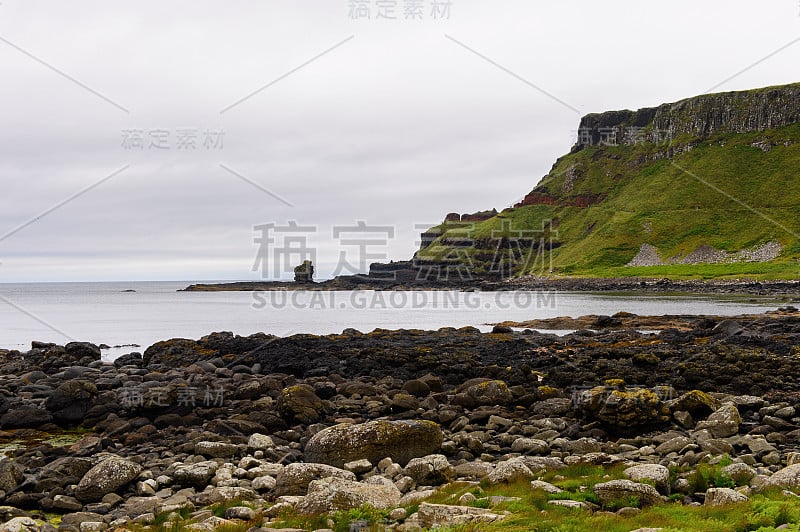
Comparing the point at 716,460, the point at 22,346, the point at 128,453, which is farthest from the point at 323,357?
the point at 22,346

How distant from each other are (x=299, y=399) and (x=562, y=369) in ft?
44.0

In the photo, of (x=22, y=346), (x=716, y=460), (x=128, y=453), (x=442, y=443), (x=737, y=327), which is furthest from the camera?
(x=22, y=346)

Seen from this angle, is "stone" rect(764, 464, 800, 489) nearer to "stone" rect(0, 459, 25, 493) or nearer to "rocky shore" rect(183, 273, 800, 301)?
"stone" rect(0, 459, 25, 493)

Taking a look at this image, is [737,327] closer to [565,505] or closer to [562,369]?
[562,369]

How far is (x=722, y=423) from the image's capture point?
1695 cm

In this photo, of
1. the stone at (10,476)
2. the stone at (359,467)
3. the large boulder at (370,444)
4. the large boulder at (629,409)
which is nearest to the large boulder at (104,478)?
the stone at (10,476)

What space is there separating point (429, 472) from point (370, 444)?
2.03m

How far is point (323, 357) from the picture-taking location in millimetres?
34344

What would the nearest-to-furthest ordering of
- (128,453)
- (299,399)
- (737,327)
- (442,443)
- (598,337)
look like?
(442,443), (128,453), (299,399), (737,327), (598,337)

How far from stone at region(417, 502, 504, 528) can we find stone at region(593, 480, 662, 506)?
7.92 feet

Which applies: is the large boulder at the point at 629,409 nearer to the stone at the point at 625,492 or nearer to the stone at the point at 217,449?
the stone at the point at 625,492

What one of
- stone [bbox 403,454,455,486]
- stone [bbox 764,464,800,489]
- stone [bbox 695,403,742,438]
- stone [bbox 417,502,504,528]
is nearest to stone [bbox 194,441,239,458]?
stone [bbox 403,454,455,486]

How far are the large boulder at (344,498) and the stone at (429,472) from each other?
189cm

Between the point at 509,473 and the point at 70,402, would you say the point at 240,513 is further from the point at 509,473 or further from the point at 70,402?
the point at 70,402
